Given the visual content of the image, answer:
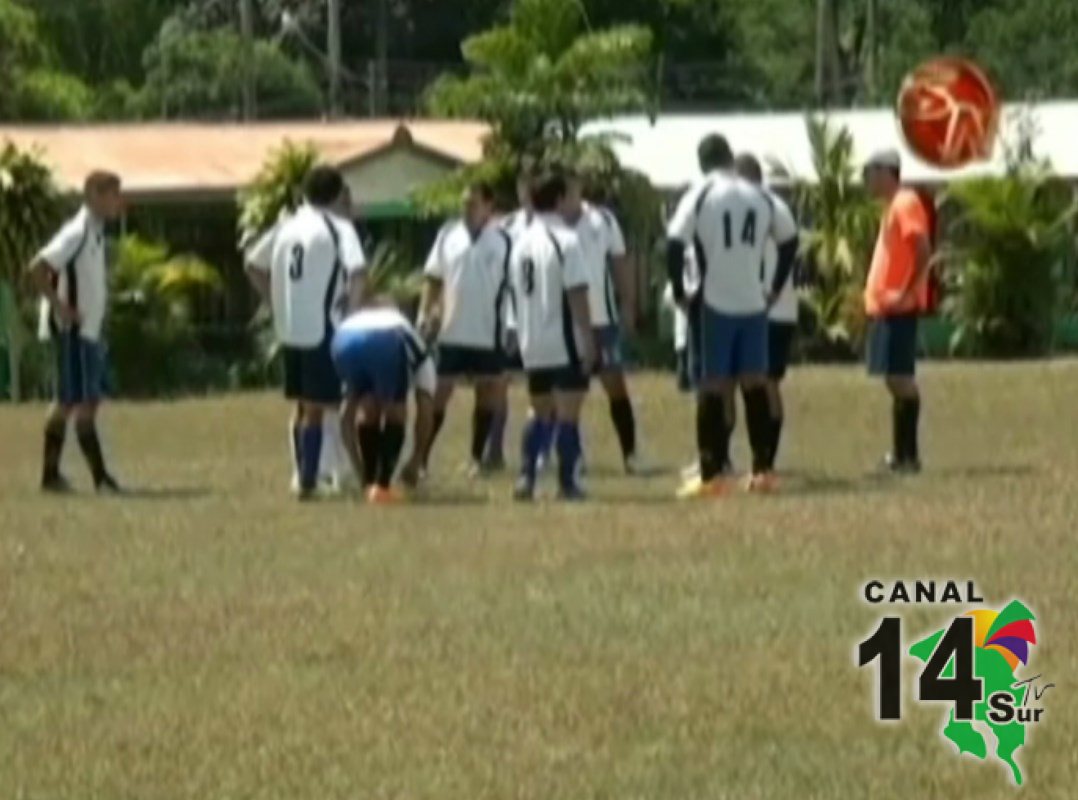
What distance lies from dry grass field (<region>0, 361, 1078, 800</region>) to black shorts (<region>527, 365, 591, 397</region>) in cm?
69

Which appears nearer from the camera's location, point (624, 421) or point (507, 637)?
point (507, 637)

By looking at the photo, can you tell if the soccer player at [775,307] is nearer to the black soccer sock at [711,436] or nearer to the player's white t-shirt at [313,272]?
the black soccer sock at [711,436]

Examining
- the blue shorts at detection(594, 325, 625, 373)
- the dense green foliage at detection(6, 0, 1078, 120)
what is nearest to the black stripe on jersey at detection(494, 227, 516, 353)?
the blue shorts at detection(594, 325, 625, 373)

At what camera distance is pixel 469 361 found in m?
18.8

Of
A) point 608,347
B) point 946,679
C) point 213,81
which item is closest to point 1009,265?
point 608,347

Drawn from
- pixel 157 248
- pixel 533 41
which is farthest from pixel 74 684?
pixel 533 41

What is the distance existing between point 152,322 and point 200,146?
6.45 meters

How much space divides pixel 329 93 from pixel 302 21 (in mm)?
8836

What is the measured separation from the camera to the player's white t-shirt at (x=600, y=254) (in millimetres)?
18000

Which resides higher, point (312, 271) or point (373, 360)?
point (312, 271)

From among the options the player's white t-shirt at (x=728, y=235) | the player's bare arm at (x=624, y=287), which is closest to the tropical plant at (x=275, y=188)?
the player's bare arm at (x=624, y=287)

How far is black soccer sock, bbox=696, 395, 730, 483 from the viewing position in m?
16.9

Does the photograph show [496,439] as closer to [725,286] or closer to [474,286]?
[474,286]

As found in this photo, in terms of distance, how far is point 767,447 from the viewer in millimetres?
17141
